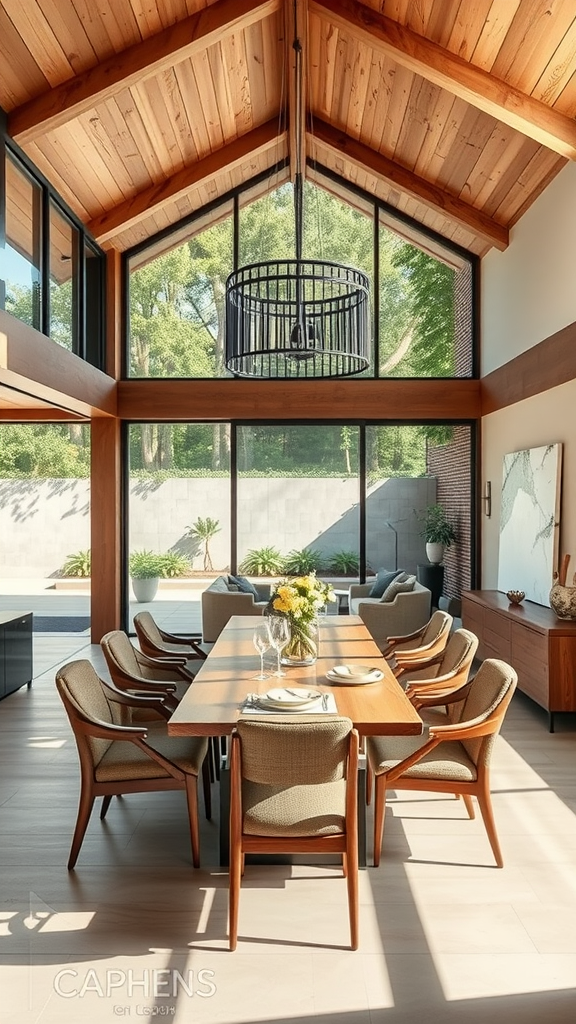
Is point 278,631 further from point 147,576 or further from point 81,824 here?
point 147,576

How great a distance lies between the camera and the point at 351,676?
3830 millimetres

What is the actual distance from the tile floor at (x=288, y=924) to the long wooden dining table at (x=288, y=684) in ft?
1.17

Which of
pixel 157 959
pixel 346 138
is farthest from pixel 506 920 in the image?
pixel 346 138

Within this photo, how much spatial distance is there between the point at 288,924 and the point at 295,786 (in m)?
0.51

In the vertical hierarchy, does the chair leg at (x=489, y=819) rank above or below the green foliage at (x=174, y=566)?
below

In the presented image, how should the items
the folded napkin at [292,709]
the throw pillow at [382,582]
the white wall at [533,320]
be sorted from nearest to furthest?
the folded napkin at [292,709], the white wall at [533,320], the throw pillow at [382,582]

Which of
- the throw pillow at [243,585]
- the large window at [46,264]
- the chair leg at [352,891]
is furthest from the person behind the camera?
the throw pillow at [243,585]

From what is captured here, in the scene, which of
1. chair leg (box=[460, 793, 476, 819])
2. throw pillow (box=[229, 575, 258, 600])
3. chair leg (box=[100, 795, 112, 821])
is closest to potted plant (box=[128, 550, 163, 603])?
throw pillow (box=[229, 575, 258, 600])

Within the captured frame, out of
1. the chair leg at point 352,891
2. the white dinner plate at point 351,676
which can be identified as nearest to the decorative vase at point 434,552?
the white dinner plate at point 351,676

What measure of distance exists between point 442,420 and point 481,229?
2.17 metres

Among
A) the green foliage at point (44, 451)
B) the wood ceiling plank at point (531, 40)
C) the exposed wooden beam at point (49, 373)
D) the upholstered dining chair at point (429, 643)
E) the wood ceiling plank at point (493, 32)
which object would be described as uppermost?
the wood ceiling plank at point (493, 32)

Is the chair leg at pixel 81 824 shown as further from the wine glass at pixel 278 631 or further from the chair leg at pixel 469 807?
the chair leg at pixel 469 807

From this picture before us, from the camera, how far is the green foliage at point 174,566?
31.6 ft

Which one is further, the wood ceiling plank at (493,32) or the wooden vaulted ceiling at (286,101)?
the wooden vaulted ceiling at (286,101)
